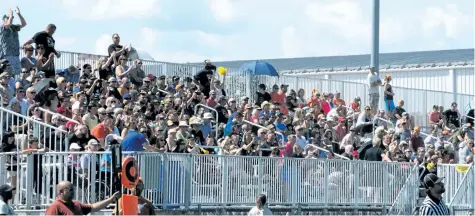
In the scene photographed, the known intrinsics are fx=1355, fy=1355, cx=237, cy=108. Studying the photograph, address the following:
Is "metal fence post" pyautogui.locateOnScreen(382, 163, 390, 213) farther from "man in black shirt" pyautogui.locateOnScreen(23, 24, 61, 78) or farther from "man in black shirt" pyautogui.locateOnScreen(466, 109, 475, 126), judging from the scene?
"man in black shirt" pyautogui.locateOnScreen(466, 109, 475, 126)

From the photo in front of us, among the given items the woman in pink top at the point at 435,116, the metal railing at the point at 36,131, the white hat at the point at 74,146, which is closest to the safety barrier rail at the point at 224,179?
the white hat at the point at 74,146

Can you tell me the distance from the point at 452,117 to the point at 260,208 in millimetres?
18130

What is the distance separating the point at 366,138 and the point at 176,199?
11819 mm

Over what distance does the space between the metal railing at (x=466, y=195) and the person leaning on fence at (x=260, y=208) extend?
21.6ft

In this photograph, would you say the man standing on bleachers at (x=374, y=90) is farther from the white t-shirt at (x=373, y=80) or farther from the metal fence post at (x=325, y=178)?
the metal fence post at (x=325, y=178)

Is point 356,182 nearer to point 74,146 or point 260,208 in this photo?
point 260,208

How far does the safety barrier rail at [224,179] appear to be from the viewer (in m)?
21.8

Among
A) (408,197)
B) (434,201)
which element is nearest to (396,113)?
(408,197)

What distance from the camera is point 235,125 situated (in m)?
28.7

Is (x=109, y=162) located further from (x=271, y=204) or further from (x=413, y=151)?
(x=413, y=151)

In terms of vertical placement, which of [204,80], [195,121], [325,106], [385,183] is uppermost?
[204,80]

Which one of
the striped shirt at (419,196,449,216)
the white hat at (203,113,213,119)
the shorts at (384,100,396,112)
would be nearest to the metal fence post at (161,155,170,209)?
the white hat at (203,113,213,119)

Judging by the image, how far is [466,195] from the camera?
2841 cm

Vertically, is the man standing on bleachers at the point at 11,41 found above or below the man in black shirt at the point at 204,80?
above
